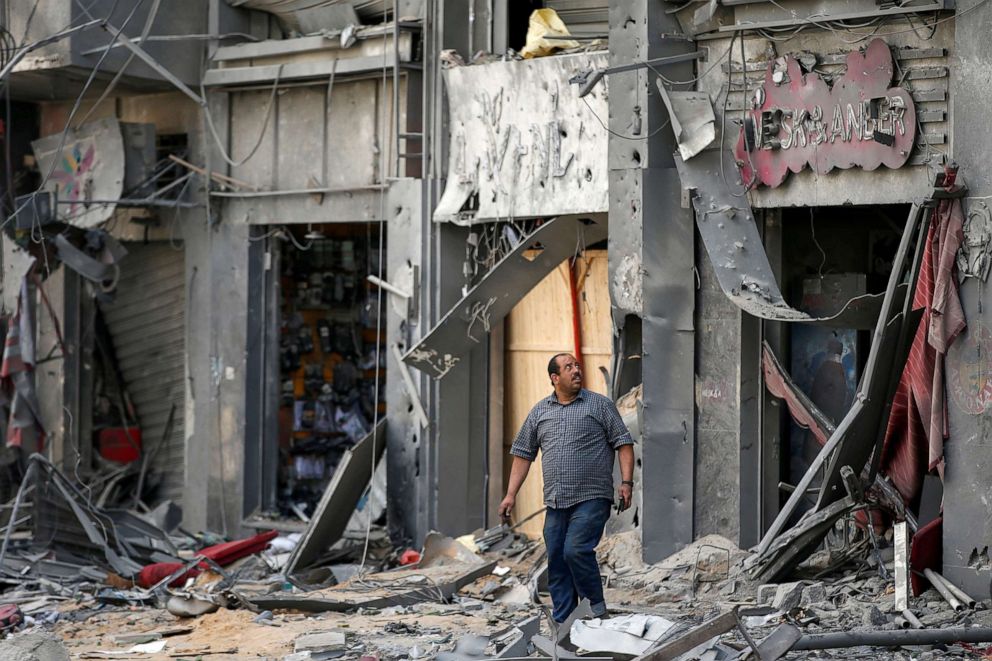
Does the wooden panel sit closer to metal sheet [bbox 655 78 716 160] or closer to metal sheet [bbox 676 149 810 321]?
metal sheet [bbox 676 149 810 321]

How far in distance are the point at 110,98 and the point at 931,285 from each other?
11.1 metres

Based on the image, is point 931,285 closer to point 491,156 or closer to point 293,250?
point 491,156

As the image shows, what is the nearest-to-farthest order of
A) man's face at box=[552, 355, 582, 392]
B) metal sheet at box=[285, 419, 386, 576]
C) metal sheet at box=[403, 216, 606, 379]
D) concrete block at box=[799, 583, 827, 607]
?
man's face at box=[552, 355, 582, 392], concrete block at box=[799, 583, 827, 607], metal sheet at box=[403, 216, 606, 379], metal sheet at box=[285, 419, 386, 576]

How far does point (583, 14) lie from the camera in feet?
45.7

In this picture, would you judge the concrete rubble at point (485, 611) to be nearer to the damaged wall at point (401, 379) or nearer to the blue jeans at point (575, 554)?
the blue jeans at point (575, 554)

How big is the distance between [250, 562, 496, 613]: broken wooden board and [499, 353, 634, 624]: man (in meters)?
2.23

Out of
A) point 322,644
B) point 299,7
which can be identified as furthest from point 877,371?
point 299,7

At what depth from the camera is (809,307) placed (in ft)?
38.6

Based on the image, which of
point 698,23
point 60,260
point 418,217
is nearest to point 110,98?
point 60,260

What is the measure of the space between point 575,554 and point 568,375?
44.0 inches

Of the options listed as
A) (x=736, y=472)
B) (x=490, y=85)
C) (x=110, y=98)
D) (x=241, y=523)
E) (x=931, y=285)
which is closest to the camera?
(x=931, y=285)

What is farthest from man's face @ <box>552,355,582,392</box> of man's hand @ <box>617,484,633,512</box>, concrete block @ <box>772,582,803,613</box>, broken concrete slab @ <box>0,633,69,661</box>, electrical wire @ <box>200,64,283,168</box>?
electrical wire @ <box>200,64,283,168</box>

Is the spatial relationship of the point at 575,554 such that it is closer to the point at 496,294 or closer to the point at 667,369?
the point at 667,369

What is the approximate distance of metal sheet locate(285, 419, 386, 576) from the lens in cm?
1403
